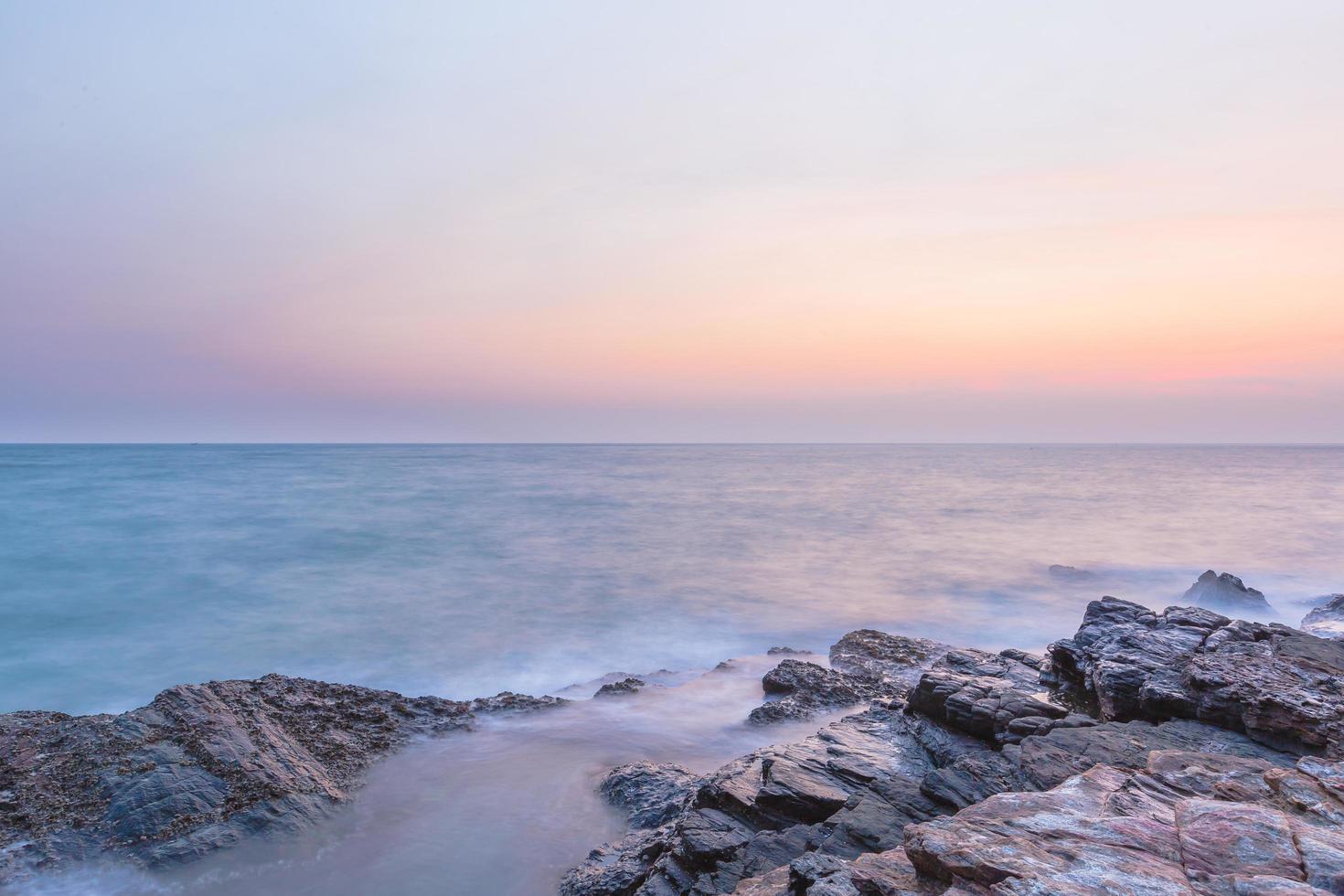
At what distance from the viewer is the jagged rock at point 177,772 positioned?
6.25 m

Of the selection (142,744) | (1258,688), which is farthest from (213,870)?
(1258,688)

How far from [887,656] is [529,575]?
44.3 feet

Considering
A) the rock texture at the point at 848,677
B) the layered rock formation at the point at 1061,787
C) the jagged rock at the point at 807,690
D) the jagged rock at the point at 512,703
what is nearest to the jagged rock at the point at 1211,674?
the layered rock formation at the point at 1061,787

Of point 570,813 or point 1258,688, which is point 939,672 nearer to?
point 1258,688

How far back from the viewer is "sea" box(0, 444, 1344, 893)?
283 inches

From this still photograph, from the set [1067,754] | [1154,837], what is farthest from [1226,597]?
[1154,837]

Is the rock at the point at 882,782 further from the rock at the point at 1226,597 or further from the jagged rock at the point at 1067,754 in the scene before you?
the rock at the point at 1226,597

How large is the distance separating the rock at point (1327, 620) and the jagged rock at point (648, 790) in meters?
10.2

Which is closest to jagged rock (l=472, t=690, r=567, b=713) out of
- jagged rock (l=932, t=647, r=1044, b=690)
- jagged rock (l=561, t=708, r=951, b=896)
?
jagged rock (l=561, t=708, r=951, b=896)

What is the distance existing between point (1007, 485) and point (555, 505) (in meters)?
42.1

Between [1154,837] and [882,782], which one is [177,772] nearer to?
[882,782]

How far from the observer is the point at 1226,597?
16.7 m

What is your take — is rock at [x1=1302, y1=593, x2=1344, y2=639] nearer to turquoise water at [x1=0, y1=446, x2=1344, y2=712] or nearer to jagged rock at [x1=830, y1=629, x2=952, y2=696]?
turquoise water at [x1=0, y1=446, x2=1344, y2=712]

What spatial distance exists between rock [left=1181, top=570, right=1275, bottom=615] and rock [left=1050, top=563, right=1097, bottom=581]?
13.6 ft
